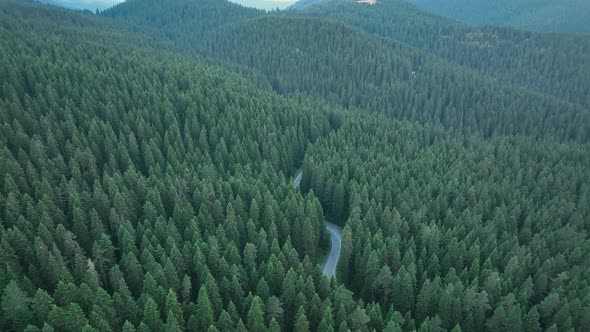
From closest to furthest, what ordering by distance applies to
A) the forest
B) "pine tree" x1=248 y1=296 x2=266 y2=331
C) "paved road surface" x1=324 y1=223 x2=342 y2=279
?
"pine tree" x1=248 y1=296 x2=266 y2=331 < the forest < "paved road surface" x1=324 y1=223 x2=342 y2=279

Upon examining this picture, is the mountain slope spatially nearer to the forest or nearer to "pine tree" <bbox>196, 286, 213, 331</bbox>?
the forest

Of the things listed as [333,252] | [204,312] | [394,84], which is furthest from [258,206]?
[394,84]

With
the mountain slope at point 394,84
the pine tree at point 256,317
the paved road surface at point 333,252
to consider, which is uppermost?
the mountain slope at point 394,84

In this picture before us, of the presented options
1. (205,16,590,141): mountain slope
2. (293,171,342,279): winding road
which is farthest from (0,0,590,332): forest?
(293,171,342,279): winding road

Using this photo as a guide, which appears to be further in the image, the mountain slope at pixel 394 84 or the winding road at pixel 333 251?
the mountain slope at pixel 394 84

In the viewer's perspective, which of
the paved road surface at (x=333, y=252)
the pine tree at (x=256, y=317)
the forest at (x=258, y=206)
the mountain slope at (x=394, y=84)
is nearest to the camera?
the pine tree at (x=256, y=317)

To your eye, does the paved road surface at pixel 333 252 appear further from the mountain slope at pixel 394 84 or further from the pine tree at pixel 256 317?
the mountain slope at pixel 394 84

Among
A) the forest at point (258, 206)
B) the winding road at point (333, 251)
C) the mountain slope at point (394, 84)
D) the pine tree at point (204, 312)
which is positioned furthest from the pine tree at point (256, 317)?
the mountain slope at point (394, 84)
